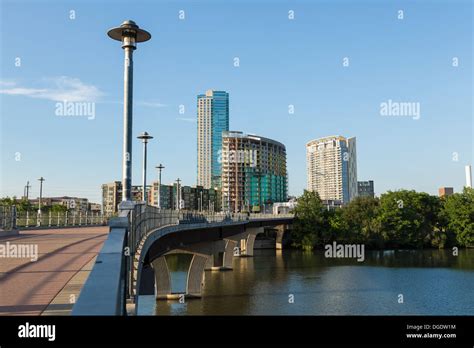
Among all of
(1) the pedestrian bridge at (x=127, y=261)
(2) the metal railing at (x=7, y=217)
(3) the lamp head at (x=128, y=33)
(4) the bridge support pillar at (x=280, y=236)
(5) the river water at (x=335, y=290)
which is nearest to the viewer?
(1) the pedestrian bridge at (x=127, y=261)

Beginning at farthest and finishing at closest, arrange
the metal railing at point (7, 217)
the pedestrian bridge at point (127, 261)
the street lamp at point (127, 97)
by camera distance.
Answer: the metal railing at point (7, 217), the street lamp at point (127, 97), the pedestrian bridge at point (127, 261)

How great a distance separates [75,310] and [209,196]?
163135 mm

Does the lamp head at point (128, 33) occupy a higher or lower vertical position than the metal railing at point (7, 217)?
higher

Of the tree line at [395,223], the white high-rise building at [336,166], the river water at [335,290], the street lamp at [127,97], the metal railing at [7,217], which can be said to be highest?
the white high-rise building at [336,166]

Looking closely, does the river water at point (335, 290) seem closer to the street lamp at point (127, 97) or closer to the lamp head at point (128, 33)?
the street lamp at point (127, 97)

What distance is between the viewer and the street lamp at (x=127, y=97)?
1100 centimetres

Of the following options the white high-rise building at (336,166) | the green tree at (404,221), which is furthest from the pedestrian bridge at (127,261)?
the white high-rise building at (336,166)

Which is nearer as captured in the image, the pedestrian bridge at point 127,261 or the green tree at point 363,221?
the pedestrian bridge at point 127,261

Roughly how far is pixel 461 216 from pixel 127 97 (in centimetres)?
8075

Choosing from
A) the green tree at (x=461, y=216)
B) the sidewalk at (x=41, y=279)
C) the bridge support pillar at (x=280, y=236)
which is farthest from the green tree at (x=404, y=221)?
the sidewalk at (x=41, y=279)

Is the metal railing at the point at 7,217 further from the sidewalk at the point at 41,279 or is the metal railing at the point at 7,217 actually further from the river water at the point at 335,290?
the river water at the point at 335,290

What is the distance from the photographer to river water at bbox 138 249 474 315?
29688 millimetres
